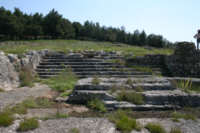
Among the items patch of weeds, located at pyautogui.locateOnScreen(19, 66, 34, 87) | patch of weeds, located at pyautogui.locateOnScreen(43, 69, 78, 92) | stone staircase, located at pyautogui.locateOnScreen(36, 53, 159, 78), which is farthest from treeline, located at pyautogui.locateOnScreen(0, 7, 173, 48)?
patch of weeds, located at pyautogui.locateOnScreen(43, 69, 78, 92)

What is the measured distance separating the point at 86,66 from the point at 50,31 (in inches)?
1259

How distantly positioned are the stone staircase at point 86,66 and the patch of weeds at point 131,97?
3181 millimetres

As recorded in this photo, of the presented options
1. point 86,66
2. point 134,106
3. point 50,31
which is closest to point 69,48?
point 86,66

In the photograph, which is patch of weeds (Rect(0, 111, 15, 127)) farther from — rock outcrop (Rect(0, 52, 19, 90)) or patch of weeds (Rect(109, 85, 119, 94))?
rock outcrop (Rect(0, 52, 19, 90))

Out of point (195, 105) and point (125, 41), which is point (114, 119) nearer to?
point (195, 105)

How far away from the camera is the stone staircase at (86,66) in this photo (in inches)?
272

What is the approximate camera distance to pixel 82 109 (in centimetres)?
320

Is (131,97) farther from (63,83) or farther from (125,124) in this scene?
(63,83)

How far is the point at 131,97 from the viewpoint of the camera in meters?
3.36

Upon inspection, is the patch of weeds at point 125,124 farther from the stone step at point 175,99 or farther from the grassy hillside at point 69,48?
the grassy hillside at point 69,48

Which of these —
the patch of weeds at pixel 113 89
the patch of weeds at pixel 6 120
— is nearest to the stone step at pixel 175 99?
the patch of weeds at pixel 113 89

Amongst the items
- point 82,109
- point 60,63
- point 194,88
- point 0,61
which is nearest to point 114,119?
point 82,109

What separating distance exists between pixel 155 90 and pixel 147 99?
0.65m

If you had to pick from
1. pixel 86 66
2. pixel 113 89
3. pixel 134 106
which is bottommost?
pixel 134 106
